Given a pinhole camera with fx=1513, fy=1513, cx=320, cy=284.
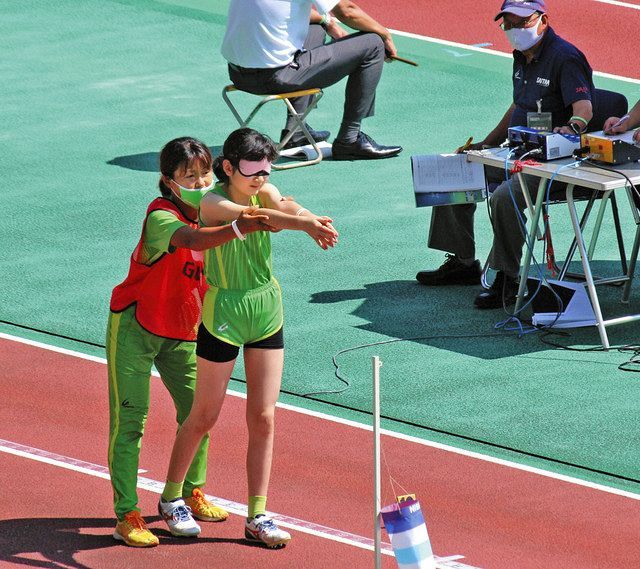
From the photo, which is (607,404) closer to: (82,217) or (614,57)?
(82,217)

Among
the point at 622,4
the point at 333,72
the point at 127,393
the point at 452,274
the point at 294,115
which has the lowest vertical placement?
the point at 452,274

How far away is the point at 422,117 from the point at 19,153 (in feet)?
13.1

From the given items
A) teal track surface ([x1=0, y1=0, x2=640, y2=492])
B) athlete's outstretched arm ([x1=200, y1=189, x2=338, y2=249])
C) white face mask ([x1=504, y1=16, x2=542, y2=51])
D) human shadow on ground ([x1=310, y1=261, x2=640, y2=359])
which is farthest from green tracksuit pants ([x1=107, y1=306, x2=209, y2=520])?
white face mask ([x1=504, y1=16, x2=542, y2=51])

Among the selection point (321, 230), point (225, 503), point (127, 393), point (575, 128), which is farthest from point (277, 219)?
point (575, 128)

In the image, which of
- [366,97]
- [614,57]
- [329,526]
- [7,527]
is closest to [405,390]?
[329,526]

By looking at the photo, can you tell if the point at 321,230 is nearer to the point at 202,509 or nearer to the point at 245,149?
the point at 245,149

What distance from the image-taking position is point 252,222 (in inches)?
255

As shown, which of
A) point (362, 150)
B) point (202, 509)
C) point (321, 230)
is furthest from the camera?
point (362, 150)

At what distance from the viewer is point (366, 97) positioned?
13.9 meters

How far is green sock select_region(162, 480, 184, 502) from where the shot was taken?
707cm

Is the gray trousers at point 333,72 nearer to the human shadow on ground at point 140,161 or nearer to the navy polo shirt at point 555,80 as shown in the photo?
the human shadow on ground at point 140,161

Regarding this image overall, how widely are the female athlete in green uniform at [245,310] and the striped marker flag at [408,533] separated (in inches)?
38.7

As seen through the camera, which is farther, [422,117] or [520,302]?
[422,117]

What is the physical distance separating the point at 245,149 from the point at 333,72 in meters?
7.06
